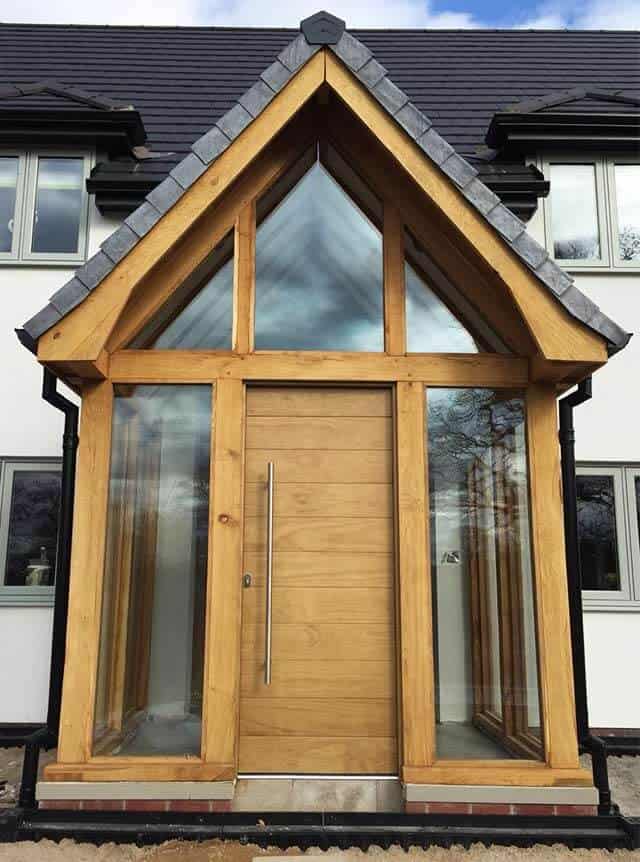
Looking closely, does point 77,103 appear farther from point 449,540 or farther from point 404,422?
point 449,540

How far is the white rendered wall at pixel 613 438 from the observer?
6.78m

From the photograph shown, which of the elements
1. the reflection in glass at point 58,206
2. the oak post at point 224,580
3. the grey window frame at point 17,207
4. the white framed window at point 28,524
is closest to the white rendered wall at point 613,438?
the oak post at point 224,580

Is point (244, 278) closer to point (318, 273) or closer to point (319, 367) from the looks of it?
point (318, 273)

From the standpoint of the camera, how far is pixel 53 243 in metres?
7.61

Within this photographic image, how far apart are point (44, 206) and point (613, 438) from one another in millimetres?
6181

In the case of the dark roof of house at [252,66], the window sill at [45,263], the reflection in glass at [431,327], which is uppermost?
the dark roof of house at [252,66]

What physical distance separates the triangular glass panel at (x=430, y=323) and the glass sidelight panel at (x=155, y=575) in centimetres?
149

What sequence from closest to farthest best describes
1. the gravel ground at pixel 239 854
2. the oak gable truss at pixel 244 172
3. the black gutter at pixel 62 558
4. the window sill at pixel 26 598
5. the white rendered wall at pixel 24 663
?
the gravel ground at pixel 239 854 < the oak gable truss at pixel 244 172 < the black gutter at pixel 62 558 < the white rendered wall at pixel 24 663 < the window sill at pixel 26 598

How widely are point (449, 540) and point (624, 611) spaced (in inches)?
113

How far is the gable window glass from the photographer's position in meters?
7.59

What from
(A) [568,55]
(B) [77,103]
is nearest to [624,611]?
(B) [77,103]

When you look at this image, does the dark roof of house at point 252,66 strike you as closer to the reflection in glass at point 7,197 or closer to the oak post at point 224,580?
the reflection in glass at point 7,197

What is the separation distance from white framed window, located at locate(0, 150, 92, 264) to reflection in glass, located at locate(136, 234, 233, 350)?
2.81 metres

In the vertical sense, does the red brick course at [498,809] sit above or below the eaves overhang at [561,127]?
below
